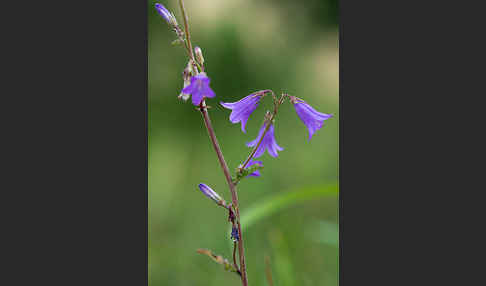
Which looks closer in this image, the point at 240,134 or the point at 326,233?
the point at 326,233

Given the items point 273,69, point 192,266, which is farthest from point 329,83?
point 192,266

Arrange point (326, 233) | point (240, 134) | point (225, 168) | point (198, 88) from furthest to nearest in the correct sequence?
point (240, 134), point (326, 233), point (225, 168), point (198, 88)

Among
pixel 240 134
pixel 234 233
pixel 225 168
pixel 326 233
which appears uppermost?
pixel 240 134

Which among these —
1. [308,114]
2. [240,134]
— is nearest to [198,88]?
[308,114]

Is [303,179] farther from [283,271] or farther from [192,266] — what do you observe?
[283,271]

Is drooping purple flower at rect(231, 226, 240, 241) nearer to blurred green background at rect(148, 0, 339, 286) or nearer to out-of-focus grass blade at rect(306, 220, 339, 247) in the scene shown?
out-of-focus grass blade at rect(306, 220, 339, 247)

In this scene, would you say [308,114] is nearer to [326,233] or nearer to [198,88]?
[198,88]
